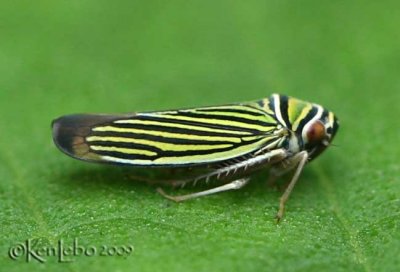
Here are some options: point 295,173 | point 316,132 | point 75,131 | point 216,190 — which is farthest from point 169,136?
point 316,132

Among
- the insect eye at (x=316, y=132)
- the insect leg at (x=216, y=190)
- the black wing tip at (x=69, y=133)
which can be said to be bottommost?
the insect leg at (x=216, y=190)

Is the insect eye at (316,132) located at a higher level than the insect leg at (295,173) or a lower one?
higher

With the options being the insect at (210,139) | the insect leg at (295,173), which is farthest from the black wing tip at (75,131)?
the insect leg at (295,173)

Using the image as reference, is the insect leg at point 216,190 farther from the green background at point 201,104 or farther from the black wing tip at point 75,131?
the black wing tip at point 75,131

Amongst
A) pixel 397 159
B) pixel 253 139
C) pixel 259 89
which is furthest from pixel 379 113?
pixel 253 139

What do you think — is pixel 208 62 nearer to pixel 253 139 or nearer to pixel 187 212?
pixel 253 139

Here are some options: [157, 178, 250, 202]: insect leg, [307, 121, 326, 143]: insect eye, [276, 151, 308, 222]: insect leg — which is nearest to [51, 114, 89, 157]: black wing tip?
[157, 178, 250, 202]: insect leg
